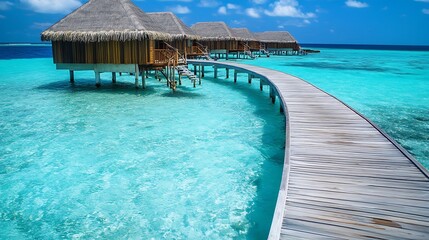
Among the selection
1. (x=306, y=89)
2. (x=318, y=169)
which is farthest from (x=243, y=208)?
(x=306, y=89)

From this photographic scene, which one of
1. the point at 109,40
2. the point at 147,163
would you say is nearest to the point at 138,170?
the point at 147,163

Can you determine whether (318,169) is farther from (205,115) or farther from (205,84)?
(205,84)

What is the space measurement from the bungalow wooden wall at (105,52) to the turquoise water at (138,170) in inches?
133

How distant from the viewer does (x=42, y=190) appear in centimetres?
570

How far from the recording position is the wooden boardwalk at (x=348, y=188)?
3.05m

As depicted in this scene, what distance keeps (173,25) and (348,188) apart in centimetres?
2139

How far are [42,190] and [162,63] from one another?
10849mm

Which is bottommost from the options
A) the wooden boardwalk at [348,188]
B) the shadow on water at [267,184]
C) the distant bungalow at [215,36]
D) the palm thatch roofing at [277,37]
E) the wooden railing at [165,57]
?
the shadow on water at [267,184]

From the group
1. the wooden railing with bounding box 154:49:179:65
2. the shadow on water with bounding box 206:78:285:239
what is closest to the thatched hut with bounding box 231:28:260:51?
the wooden railing with bounding box 154:49:179:65

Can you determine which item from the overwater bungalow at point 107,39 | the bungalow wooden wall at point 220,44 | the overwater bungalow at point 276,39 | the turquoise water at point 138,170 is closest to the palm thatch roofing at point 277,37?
the overwater bungalow at point 276,39

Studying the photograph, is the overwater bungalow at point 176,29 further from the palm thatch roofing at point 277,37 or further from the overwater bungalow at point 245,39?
the palm thatch roofing at point 277,37

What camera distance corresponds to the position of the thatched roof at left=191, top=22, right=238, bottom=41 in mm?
34844

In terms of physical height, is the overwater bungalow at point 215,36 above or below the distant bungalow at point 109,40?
above

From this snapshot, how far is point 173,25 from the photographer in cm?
2320
